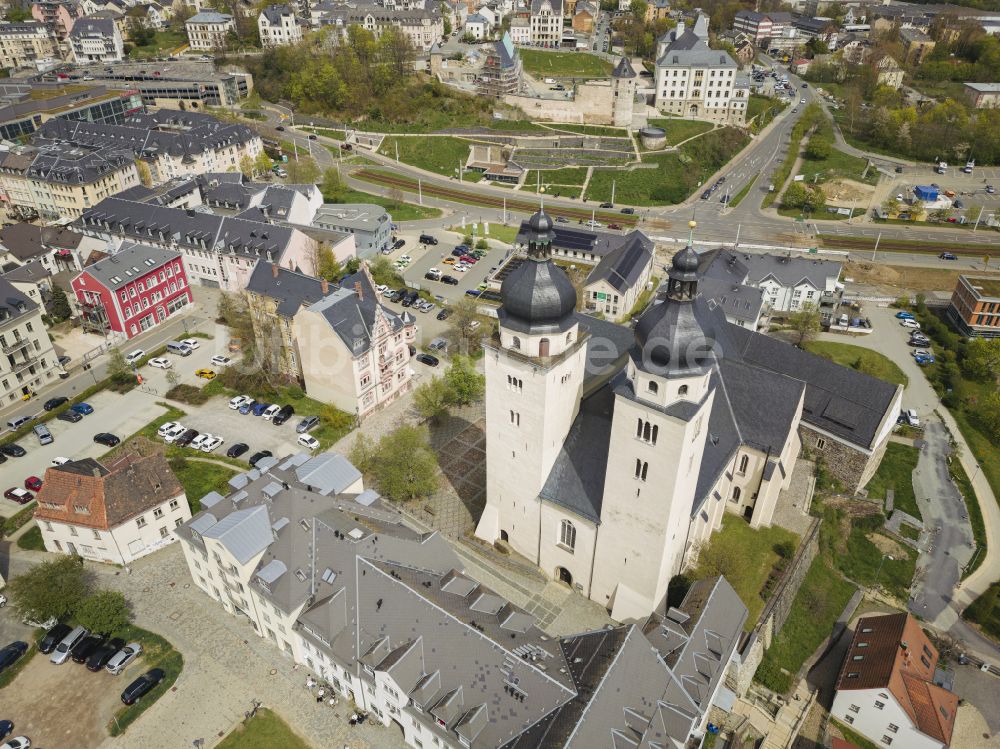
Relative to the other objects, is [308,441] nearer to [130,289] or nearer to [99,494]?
[99,494]

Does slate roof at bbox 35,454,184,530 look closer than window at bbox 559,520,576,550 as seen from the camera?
No

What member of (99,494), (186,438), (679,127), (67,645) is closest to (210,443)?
(186,438)

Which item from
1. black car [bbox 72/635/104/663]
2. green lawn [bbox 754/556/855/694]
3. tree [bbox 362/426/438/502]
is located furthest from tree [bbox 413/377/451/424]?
green lawn [bbox 754/556/855/694]

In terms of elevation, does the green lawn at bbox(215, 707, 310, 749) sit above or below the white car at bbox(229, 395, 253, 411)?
below

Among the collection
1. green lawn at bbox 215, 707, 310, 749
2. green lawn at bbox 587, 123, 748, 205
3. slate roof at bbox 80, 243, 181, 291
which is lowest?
green lawn at bbox 215, 707, 310, 749

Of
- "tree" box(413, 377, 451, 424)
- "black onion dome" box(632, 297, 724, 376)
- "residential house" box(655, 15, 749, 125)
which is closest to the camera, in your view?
"black onion dome" box(632, 297, 724, 376)

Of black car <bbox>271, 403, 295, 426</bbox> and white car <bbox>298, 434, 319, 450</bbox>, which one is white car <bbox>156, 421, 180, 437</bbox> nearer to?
black car <bbox>271, 403, 295, 426</bbox>

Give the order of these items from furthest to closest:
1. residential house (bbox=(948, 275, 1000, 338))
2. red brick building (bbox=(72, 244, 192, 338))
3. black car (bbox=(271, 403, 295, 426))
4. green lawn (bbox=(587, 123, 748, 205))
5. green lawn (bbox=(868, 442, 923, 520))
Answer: green lawn (bbox=(587, 123, 748, 205)) < residential house (bbox=(948, 275, 1000, 338)) < red brick building (bbox=(72, 244, 192, 338)) < black car (bbox=(271, 403, 295, 426)) < green lawn (bbox=(868, 442, 923, 520))
